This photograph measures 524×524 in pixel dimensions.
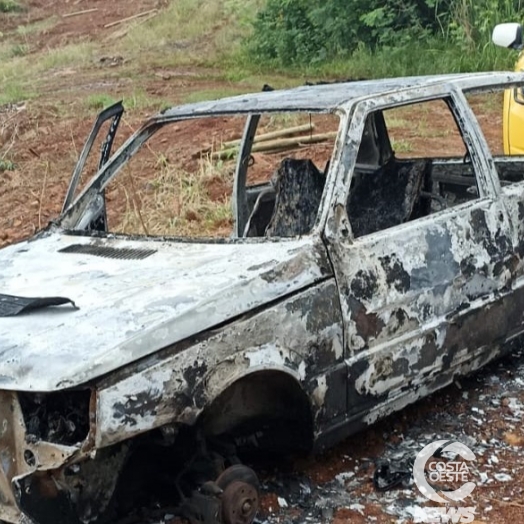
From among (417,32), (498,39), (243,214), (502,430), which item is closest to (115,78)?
(417,32)

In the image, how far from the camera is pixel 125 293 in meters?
3.72

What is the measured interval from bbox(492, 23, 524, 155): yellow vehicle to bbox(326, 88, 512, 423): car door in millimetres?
2463

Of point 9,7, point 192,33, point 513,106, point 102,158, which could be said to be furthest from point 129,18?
point 102,158

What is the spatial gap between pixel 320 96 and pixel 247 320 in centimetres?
134

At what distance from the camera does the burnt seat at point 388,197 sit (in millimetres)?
5008

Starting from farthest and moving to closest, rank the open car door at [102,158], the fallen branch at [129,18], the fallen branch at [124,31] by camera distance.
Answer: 1. the fallen branch at [129,18]
2. the fallen branch at [124,31]
3. the open car door at [102,158]

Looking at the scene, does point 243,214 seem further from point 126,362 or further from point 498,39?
point 498,39

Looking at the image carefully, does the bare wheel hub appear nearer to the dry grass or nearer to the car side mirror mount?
the dry grass

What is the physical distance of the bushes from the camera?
14.6m

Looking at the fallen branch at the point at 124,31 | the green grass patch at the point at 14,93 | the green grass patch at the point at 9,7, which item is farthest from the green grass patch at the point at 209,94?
the green grass patch at the point at 9,7

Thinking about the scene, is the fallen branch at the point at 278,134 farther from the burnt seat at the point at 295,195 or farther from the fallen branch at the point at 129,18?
the fallen branch at the point at 129,18

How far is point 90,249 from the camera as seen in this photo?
4.43 m

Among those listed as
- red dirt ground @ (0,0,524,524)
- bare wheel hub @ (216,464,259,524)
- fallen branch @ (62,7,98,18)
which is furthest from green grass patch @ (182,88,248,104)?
fallen branch @ (62,7,98,18)

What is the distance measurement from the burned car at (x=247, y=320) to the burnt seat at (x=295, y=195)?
1 centimetres
